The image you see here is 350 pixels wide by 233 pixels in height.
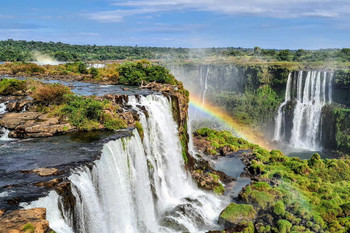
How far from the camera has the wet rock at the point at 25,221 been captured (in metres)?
10.5

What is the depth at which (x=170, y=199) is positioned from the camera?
2450 centimetres

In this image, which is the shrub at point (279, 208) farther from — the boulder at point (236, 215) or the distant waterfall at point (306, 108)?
the distant waterfall at point (306, 108)

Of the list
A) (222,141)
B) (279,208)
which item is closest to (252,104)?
(222,141)

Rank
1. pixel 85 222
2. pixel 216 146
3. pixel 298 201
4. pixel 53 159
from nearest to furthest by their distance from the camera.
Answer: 1. pixel 85 222
2. pixel 53 159
3. pixel 298 201
4. pixel 216 146

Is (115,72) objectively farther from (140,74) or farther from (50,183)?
(50,183)

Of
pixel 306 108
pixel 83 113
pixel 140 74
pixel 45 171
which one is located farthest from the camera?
pixel 306 108

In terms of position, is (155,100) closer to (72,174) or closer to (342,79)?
(72,174)

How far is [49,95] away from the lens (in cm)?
2433

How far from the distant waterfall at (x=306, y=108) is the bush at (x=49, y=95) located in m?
36.2

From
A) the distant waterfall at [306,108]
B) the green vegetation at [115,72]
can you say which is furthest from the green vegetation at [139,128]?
the distant waterfall at [306,108]

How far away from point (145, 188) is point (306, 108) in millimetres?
35749

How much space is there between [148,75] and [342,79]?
2854cm

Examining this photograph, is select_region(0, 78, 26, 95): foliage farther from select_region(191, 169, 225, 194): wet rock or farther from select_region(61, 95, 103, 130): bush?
select_region(191, 169, 225, 194): wet rock

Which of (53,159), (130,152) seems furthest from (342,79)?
(53,159)
